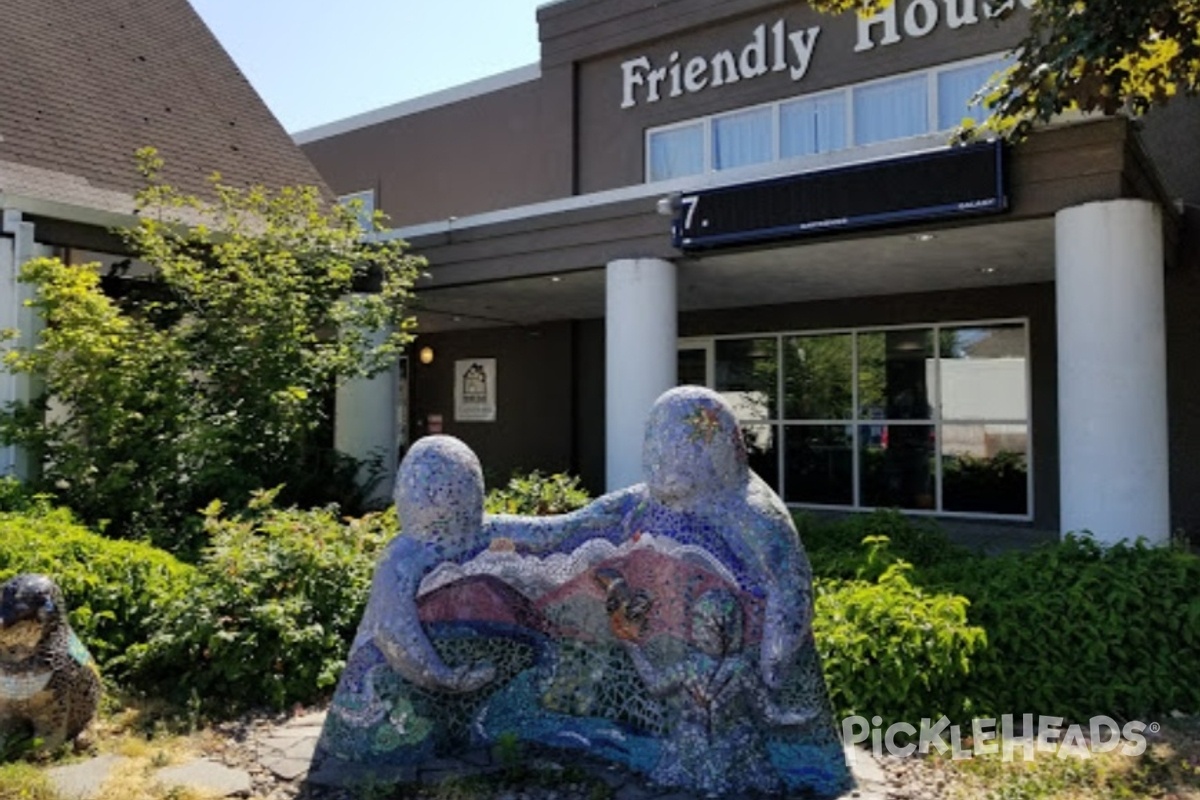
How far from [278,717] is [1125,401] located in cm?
651

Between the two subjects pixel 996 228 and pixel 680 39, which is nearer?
pixel 996 228

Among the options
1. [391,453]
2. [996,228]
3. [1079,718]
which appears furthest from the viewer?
[391,453]

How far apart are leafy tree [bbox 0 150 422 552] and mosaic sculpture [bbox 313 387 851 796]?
4643 mm

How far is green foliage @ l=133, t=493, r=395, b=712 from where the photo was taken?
514cm

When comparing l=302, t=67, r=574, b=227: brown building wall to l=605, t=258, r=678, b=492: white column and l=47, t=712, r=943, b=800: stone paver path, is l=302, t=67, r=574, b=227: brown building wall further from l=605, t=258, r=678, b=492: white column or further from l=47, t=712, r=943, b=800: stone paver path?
l=47, t=712, r=943, b=800: stone paver path

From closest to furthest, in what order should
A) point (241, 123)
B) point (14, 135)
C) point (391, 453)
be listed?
point (14, 135) < point (391, 453) < point (241, 123)

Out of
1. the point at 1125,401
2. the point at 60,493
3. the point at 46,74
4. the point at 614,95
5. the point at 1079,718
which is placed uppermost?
the point at 614,95

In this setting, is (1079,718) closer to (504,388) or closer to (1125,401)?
(1125,401)

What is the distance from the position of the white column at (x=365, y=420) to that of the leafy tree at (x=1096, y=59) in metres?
7.61

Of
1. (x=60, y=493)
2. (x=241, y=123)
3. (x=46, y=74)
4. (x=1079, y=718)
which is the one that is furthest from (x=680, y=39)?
(x=1079, y=718)

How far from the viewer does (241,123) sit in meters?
14.0

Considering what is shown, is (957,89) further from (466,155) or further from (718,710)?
(718,710)

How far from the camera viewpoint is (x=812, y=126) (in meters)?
13.5

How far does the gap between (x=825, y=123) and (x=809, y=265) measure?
367cm
